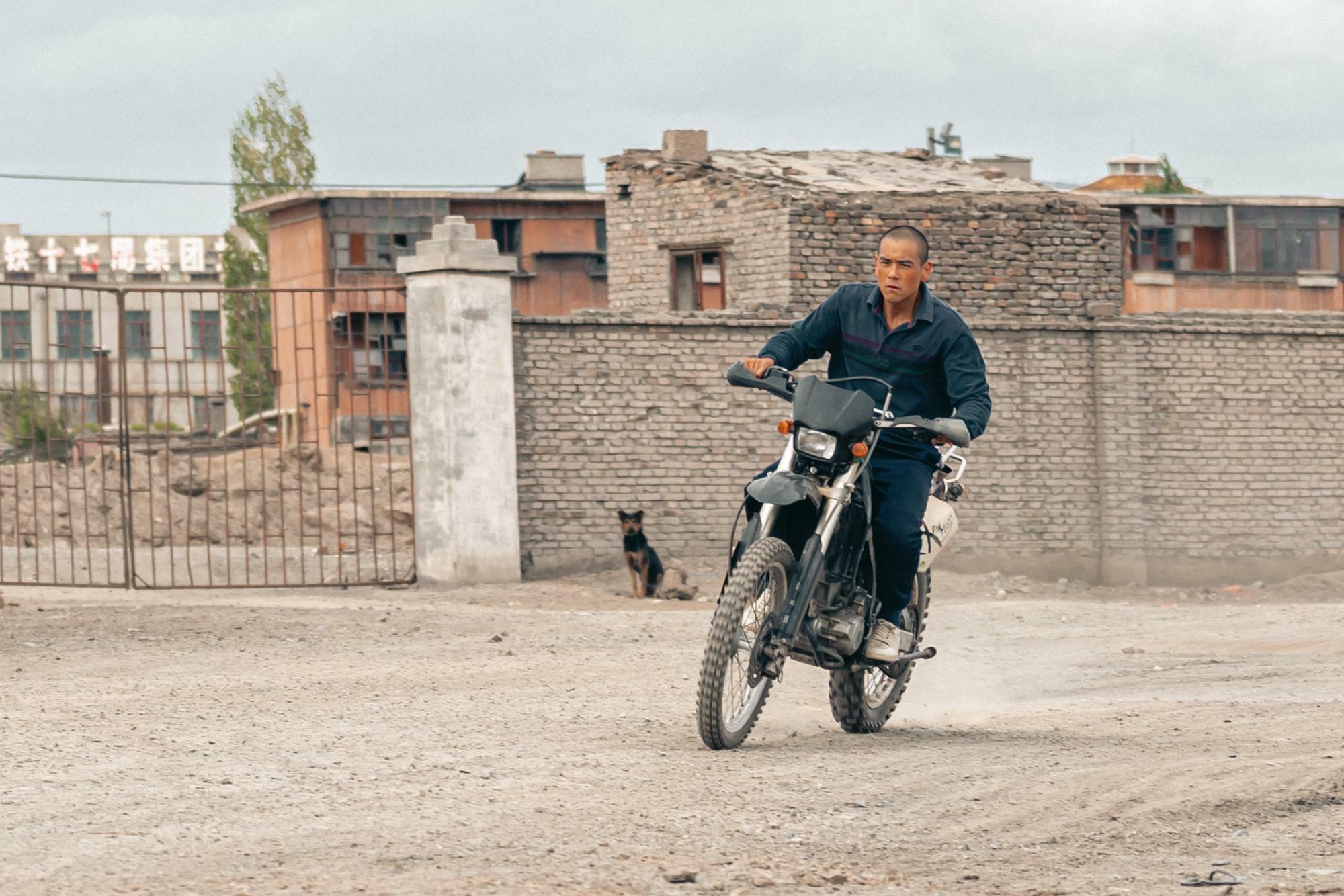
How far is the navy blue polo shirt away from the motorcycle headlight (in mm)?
431

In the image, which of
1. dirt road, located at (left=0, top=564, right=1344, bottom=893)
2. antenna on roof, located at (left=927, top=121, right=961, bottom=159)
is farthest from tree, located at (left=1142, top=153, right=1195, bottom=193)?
dirt road, located at (left=0, top=564, right=1344, bottom=893)

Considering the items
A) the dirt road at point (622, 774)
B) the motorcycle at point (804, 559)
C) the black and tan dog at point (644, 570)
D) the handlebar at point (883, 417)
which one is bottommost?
the black and tan dog at point (644, 570)

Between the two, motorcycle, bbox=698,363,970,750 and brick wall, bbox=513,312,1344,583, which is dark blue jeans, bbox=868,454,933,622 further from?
brick wall, bbox=513,312,1344,583

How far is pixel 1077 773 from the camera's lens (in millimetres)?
5547

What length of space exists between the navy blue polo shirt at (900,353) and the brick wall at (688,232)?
48.2ft

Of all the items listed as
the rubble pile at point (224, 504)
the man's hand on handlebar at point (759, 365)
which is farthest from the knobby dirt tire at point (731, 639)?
the rubble pile at point (224, 504)

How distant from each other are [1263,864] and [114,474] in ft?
74.7

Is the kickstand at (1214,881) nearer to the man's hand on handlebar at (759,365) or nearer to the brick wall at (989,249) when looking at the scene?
the man's hand on handlebar at (759,365)

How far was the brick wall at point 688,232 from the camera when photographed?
22.5 metres

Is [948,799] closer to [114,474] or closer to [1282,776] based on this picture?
[1282,776]

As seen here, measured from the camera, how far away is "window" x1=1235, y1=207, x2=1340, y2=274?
40438mm

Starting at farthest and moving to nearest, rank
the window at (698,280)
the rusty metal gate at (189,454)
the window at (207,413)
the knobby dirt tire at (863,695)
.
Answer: the window at (698,280) < the window at (207,413) < the rusty metal gate at (189,454) < the knobby dirt tire at (863,695)

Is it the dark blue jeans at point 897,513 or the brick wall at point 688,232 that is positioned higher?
the brick wall at point 688,232

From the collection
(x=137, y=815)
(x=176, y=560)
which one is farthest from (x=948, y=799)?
(x=176, y=560)
